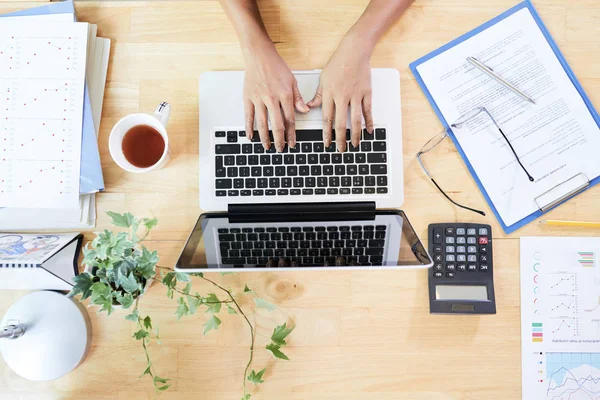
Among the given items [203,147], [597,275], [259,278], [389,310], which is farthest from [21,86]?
[597,275]

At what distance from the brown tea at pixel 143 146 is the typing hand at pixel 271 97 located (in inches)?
6.7

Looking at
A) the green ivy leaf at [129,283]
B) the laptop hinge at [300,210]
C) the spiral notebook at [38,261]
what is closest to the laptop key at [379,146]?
the laptop hinge at [300,210]

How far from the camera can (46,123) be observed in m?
0.79

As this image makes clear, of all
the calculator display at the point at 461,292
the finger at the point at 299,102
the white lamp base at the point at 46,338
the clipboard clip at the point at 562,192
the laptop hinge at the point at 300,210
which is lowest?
the white lamp base at the point at 46,338

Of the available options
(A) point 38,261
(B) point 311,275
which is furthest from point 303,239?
(A) point 38,261

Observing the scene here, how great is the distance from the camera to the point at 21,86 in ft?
→ 2.60

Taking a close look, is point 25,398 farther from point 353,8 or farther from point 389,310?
point 353,8

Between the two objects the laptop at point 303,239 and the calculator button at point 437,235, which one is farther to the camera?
the calculator button at point 437,235

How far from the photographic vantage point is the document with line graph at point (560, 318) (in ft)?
2.57

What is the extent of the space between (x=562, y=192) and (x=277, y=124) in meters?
0.58

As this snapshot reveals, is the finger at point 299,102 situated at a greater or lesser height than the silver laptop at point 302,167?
greater

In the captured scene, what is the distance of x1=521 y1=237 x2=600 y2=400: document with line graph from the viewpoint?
2.57 ft

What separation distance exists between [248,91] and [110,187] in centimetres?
34

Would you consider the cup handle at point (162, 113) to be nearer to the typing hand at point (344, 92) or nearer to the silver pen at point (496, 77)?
the typing hand at point (344, 92)
